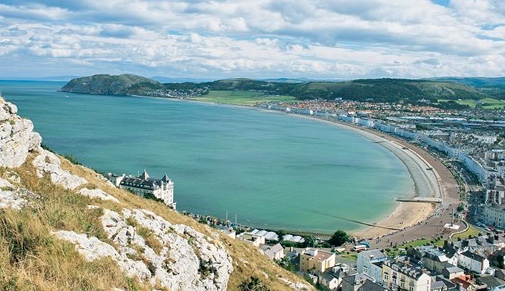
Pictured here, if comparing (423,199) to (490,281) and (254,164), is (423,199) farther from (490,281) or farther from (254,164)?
(254,164)

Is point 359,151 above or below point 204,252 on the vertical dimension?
below

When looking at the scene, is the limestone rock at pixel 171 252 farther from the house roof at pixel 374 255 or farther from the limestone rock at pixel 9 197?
the house roof at pixel 374 255

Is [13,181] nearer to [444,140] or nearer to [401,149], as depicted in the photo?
[401,149]

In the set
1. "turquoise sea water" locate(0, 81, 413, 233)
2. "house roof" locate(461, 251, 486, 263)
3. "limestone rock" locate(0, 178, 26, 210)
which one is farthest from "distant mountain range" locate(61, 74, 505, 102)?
"limestone rock" locate(0, 178, 26, 210)

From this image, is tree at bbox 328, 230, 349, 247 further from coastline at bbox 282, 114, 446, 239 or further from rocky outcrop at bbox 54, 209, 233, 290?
rocky outcrop at bbox 54, 209, 233, 290

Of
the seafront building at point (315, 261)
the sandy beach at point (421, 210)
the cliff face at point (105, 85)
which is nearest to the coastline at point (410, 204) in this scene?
the sandy beach at point (421, 210)

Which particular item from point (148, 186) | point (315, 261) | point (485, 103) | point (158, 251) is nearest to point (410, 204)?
point (315, 261)

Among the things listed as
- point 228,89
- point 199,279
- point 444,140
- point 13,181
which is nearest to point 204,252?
point 199,279
